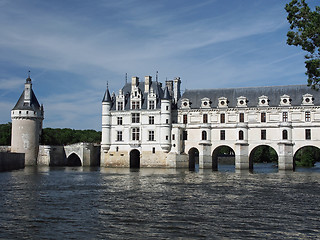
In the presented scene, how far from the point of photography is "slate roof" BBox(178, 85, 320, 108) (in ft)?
180

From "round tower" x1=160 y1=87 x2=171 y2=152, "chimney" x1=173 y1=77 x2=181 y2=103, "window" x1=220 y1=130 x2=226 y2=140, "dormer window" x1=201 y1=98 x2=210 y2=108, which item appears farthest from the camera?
"chimney" x1=173 y1=77 x2=181 y2=103

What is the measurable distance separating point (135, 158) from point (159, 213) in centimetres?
4458

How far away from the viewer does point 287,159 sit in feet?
174

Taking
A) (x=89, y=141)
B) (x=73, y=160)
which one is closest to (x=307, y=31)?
(x=73, y=160)

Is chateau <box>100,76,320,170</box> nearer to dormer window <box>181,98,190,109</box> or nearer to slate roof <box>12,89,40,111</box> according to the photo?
dormer window <box>181,98,190,109</box>

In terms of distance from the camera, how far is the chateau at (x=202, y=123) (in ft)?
176

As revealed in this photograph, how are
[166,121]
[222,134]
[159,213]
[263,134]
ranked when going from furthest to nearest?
[166,121] < [222,134] < [263,134] < [159,213]

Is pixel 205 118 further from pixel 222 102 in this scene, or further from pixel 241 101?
pixel 241 101

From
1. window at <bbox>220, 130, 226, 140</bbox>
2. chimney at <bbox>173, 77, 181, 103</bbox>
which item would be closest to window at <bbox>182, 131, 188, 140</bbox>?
window at <bbox>220, 130, 226, 140</bbox>

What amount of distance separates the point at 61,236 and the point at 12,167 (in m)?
41.8

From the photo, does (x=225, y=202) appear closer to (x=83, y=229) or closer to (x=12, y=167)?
(x=83, y=229)

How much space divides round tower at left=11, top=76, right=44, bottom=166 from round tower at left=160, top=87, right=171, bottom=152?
21.3 meters

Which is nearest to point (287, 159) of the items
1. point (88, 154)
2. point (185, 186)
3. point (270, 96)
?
point (270, 96)

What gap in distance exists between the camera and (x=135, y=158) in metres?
65.0
